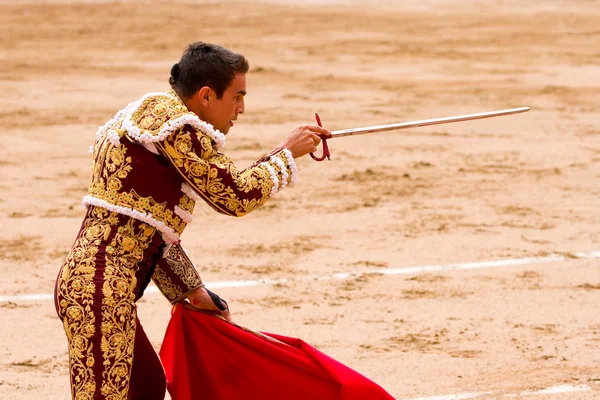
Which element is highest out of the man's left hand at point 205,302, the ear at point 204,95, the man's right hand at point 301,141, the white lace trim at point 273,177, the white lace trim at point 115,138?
the ear at point 204,95

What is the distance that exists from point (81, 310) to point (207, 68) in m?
0.78

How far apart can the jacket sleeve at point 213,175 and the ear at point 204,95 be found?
0.09 metres

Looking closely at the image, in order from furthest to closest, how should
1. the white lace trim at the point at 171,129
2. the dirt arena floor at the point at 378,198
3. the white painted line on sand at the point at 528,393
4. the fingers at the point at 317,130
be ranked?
the dirt arena floor at the point at 378,198 < the white painted line on sand at the point at 528,393 < the fingers at the point at 317,130 < the white lace trim at the point at 171,129

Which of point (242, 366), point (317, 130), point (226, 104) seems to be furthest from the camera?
point (242, 366)

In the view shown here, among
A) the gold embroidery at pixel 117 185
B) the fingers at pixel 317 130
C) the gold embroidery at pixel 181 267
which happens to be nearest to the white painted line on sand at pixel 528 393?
the gold embroidery at pixel 181 267

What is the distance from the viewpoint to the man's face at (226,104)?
343 cm

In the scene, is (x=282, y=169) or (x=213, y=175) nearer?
(x=213, y=175)

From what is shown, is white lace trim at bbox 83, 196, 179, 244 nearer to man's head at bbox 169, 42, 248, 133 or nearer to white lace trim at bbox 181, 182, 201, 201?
white lace trim at bbox 181, 182, 201, 201

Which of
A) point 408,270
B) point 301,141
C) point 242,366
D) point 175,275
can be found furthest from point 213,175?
point 408,270

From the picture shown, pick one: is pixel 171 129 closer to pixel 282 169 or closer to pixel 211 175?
pixel 211 175

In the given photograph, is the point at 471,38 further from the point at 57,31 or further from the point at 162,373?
the point at 162,373

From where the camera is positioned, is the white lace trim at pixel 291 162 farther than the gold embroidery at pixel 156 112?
Yes

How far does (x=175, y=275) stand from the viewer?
3816mm

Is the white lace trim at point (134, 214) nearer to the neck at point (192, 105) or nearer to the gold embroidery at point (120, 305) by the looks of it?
the gold embroidery at point (120, 305)
